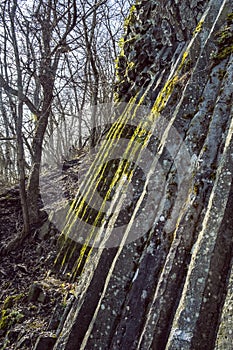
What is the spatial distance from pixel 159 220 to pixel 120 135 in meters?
2.51

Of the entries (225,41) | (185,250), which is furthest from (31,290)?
(225,41)

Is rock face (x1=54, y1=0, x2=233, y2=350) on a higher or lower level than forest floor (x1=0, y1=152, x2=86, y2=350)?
higher

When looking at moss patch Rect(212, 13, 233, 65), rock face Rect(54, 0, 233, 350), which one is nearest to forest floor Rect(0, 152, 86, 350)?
rock face Rect(54, 0, 233, 350)

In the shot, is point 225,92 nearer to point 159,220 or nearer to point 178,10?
point 159,220

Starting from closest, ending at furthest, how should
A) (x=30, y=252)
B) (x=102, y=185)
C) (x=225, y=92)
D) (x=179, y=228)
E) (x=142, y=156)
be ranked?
(x=179, y=228) → (x=225, y=92) → (x=142, y=156) → (x=102, y=185) → (x=30, y=252)

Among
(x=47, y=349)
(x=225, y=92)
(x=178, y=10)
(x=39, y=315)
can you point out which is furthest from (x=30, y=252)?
(x=178, y=10)

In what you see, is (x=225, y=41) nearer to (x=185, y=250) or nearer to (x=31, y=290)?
(x=185, y=250)

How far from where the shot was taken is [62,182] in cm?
848

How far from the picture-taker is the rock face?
2473 mm

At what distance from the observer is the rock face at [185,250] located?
8.11ft

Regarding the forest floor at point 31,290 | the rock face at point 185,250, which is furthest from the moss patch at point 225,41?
the forest floor at point 31,290

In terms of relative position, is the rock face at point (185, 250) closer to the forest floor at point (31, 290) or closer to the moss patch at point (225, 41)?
the moss patch at point (225, 41)

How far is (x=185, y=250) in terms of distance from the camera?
2797 mm

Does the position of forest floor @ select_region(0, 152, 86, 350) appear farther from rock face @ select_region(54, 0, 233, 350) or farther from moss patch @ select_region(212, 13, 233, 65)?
moss patch @ select_region(212, 13, 233, 65)
